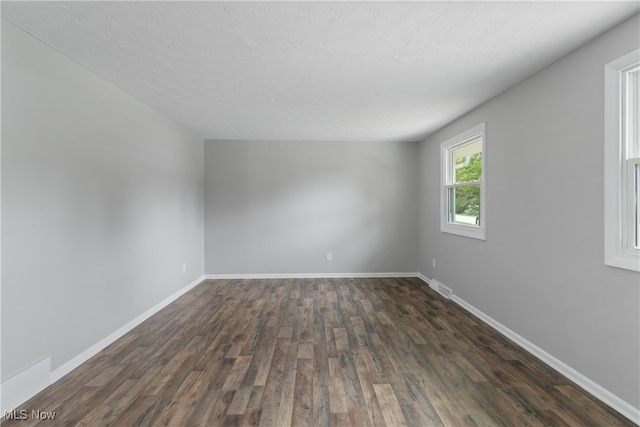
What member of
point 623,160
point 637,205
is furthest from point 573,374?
point 623,160

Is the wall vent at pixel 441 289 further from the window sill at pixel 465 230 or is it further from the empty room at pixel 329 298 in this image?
the window sill at pixel 465 230

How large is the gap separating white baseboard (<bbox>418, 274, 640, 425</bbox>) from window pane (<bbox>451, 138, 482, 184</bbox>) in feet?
5.38

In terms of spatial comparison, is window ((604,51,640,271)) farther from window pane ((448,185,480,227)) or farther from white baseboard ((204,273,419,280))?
white baseboard ((204,273,419,280))

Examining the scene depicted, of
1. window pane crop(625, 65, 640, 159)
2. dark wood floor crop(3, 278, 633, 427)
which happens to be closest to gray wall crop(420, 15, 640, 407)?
window pane crop(625, 65, 640, 159)

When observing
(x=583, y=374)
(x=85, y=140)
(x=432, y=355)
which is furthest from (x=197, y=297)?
(x=583, y=374)

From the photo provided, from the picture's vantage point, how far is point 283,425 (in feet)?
5.26

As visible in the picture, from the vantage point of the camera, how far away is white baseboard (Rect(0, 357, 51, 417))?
1.68 meters

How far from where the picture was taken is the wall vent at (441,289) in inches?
151

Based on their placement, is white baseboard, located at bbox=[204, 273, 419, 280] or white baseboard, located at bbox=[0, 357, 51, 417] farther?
white baseboard, located at bbox=[204, 273, 419, 280]

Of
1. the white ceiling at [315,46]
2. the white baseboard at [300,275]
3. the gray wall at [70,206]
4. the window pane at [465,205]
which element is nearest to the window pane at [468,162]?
the window pane at [465,205]

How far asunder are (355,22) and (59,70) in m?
2.17

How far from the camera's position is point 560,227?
2156 millimetres

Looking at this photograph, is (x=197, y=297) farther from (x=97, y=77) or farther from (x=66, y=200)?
(x=97, y=77)

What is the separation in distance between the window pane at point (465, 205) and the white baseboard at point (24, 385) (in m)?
4.11
